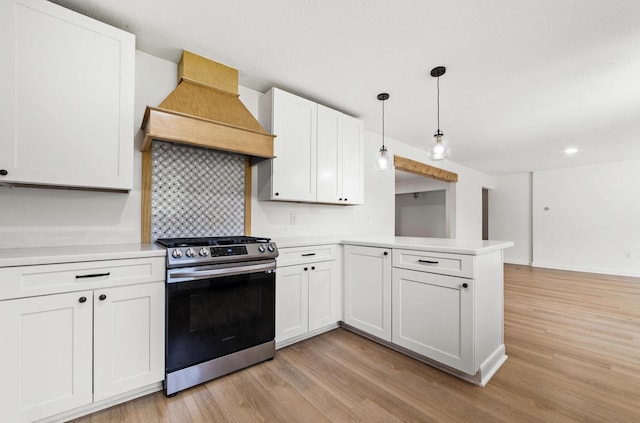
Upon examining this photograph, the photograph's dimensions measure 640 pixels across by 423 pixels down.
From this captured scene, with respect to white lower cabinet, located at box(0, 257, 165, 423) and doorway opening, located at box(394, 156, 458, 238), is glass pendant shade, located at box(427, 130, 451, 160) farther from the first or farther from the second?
doorway opening, located at box(394, 156, 458, 238)

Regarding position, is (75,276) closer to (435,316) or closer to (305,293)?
(305,293)

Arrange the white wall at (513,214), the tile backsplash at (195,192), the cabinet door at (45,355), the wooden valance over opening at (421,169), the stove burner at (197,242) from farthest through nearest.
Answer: the white wall at (513,214)
the wooden valance over opening at (421,169)
the tile backsplash at (195,192)
the stove burner at (197,242)
the cabinet door at (45,355)

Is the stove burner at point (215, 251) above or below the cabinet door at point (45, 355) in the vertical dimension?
above

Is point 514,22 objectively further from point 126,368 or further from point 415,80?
point 126,368

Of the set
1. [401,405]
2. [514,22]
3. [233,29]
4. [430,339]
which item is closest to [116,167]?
[233,29]

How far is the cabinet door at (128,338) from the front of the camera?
1.59 metres

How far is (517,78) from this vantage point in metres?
2.48

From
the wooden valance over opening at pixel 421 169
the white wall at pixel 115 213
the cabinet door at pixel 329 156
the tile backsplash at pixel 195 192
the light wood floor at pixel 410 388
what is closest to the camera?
the light wood floor at pixel 410 388

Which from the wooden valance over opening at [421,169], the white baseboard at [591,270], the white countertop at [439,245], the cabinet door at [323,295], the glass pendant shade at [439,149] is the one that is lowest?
the white baseboard at [591,270]

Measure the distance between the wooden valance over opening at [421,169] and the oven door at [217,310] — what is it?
2943mm

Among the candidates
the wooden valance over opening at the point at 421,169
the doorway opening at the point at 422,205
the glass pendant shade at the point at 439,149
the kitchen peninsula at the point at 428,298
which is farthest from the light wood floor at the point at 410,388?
the doorway opening at the point at 422,205

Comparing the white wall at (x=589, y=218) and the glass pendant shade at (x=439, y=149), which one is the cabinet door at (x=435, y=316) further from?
the white wall at (x=589, y=218)

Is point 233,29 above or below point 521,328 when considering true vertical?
above

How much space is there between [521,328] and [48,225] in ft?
13.5
